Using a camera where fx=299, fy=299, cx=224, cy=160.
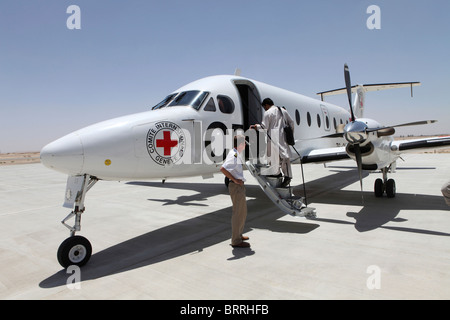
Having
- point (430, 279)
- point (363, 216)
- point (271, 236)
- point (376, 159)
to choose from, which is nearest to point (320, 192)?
point (376, 159)

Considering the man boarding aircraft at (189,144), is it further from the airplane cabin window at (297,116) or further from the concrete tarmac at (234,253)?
the concrete tarmac at (234,253)

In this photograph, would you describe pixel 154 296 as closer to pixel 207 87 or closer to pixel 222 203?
pixel 207 87

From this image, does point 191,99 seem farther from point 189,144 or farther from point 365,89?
point 365,89

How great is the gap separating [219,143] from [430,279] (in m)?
4.53

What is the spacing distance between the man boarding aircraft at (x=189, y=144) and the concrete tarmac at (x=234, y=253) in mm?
661

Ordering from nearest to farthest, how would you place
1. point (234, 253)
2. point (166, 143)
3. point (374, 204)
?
point (234, 253) → point (166, 143) → point (374, 204)

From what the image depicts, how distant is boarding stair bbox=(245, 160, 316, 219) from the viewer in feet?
20.3

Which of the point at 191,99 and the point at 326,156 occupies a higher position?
the point at 191,99

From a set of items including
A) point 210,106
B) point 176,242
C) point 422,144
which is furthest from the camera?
point 422,144

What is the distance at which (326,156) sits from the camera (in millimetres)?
9211

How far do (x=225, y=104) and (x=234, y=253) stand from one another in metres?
3.82

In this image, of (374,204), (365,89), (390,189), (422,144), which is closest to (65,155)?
(374,204)

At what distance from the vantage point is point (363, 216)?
6984mm

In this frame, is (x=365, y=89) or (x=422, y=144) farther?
(x=365, y=89)
